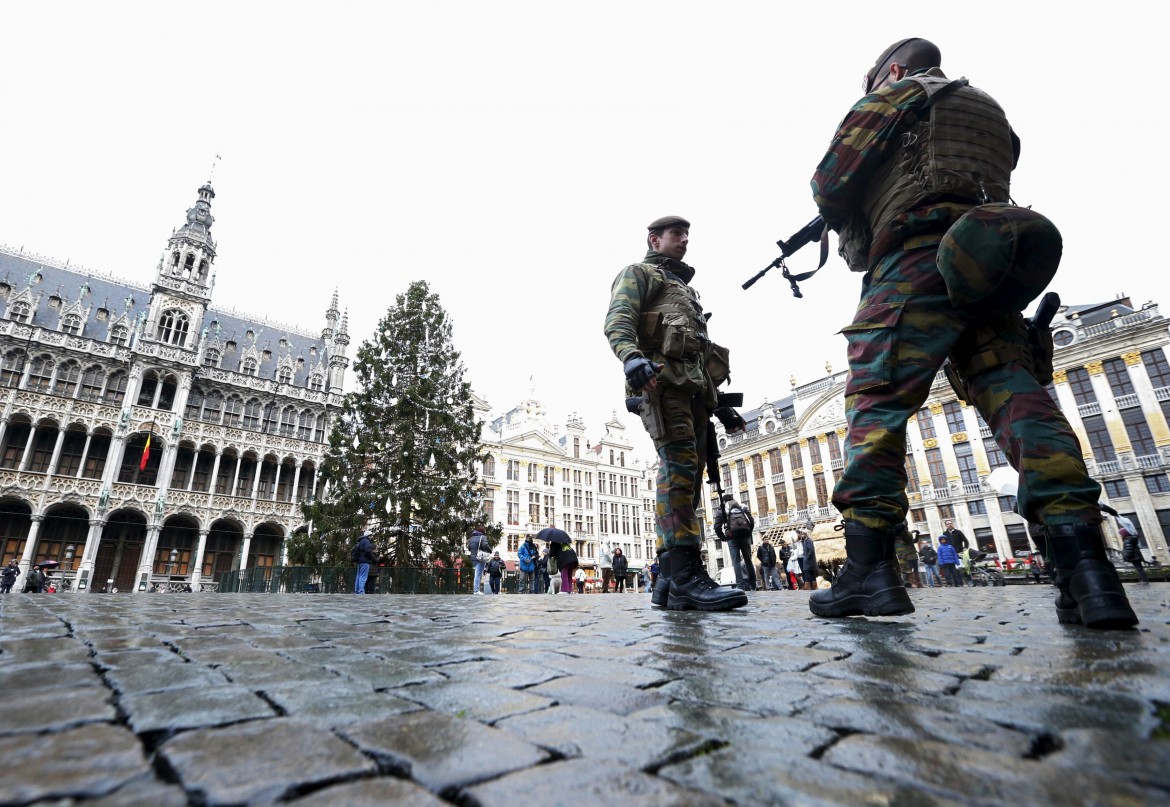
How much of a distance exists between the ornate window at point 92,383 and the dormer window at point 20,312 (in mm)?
3890

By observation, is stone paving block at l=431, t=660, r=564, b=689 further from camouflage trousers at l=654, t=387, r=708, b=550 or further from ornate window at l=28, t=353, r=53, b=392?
ornate window at l=28, t=353, r=53, b=392

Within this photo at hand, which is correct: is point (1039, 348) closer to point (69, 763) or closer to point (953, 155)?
point (953, 155)

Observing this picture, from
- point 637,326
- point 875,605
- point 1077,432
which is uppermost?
point 1077,432

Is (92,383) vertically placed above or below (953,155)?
above

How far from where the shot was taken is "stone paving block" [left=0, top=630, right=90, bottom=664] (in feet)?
5.69

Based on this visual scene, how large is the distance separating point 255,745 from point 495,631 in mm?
1944

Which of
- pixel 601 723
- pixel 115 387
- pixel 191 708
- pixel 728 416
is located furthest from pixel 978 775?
pixel 115 387

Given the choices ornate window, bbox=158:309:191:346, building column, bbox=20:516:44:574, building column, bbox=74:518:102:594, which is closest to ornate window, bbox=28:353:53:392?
ornate window, bbox=158:309:191:346

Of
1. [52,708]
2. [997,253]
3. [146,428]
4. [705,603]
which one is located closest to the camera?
[52,708]

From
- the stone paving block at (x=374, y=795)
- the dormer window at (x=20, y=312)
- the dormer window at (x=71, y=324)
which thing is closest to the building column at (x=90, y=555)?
the dormer window at (x=71, y=324)

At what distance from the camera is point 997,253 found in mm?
2326

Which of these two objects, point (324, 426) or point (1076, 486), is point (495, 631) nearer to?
point (1076, 486)

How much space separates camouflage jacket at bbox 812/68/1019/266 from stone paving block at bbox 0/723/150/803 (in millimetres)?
3300

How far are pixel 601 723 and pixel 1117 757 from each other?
772 mm
